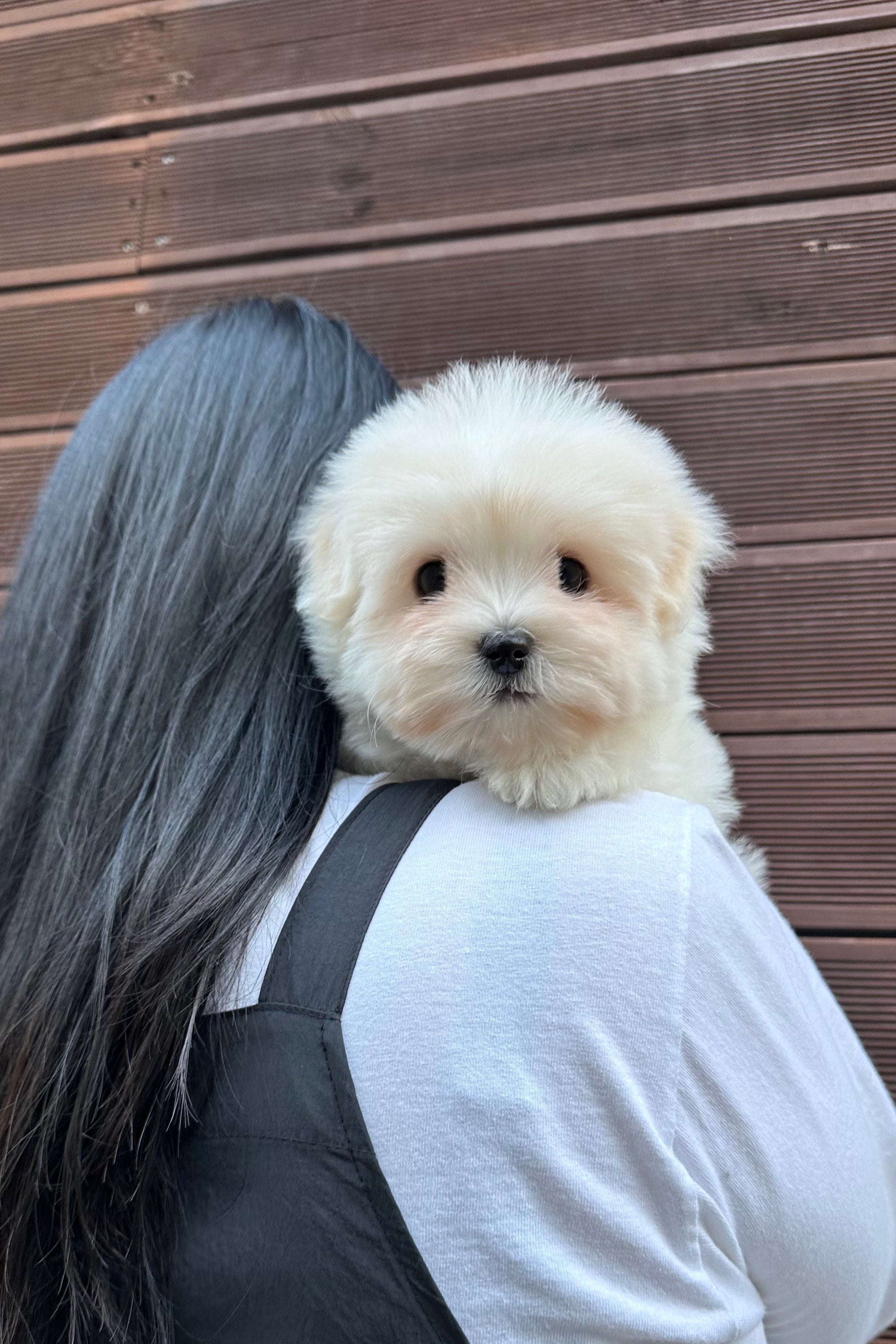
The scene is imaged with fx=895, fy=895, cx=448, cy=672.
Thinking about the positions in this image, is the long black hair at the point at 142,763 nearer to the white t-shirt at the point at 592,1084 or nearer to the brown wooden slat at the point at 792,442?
the white t-shirt at the point at 592,1084

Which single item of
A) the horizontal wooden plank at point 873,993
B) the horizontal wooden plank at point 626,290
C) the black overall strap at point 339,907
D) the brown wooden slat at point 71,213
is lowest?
the horizontal wooden plank at point 873,993

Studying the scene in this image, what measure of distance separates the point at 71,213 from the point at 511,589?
3.97ft

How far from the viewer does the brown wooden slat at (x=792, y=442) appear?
1201mm

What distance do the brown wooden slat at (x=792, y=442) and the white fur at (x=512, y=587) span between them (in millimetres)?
385

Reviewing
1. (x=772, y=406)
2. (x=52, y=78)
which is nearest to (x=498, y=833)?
(x=772, y=406)

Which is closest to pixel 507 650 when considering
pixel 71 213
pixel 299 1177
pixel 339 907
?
pixel 339 907

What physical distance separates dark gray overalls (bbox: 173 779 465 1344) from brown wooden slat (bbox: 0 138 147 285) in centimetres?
125

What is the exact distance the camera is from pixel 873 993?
1.17m

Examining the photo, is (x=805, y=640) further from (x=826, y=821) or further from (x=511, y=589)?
(x=511, y=589)

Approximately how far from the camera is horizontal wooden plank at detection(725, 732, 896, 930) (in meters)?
1.18

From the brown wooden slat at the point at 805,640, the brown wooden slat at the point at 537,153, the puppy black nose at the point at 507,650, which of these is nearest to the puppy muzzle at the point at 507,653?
the puppy black nose at the point at 507,650

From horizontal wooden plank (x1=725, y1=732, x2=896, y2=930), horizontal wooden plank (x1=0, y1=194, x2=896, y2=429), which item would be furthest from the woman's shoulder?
horizontal wooden plank (x1=0, y1=194, x2=896, y2=429)

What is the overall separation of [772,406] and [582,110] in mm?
511

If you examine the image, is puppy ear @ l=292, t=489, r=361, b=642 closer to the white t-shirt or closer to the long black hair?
the long black hair
